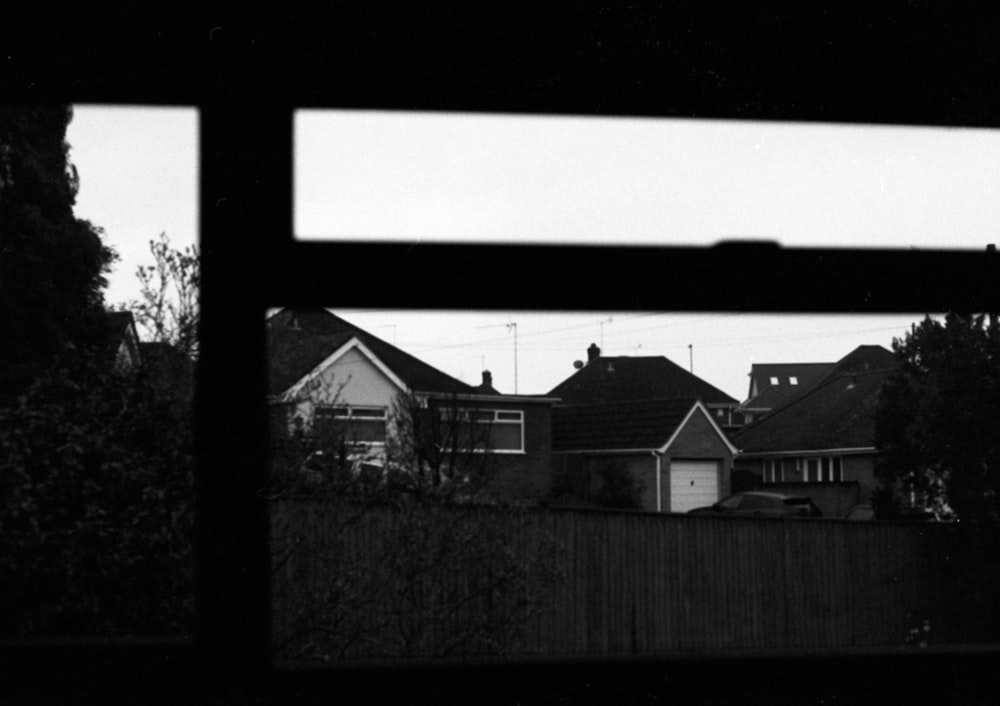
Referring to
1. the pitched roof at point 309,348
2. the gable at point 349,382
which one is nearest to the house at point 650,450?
the pitched roof at point 309,348

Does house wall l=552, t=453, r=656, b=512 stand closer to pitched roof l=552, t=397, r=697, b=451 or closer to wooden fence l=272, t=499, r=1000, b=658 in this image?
pitched roof l=552, t=397, r=697, b=451

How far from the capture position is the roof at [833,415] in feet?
49.9

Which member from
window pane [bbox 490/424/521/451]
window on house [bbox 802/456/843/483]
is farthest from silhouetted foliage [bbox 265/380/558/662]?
window on house [bbox 802/456/843/483]

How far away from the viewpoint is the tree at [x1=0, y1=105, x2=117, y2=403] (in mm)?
6957

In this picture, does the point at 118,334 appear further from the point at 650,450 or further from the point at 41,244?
the point at 650,450

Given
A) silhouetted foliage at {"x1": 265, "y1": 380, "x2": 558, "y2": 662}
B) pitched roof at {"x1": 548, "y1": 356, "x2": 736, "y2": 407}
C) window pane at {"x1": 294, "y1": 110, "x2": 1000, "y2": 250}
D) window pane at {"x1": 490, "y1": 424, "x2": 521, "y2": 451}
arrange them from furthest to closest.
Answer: pitched roof at {"x1": 548, "y1": 356, "x2": 736, "y2": 407}
window pane at {"x1": 490, "y1": 424, "x2": 521, "y2": 451}
silhouetted foliage at {"x1": 265, "y1": 380, "x2": 558, "y2": 662}
window pane at {"x1": 294, "y1": 110, "x2": 1000, "y2": 250}

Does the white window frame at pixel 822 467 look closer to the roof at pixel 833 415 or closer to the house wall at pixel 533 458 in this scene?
the roof at pixel 833 415

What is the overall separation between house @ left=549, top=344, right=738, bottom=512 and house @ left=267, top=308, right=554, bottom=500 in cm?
341

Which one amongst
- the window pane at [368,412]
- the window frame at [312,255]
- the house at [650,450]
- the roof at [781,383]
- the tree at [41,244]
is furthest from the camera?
the roof at [781,383]

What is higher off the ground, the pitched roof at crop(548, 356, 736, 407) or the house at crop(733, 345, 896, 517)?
the pitched roof at crop(548, 356, 736, 407)

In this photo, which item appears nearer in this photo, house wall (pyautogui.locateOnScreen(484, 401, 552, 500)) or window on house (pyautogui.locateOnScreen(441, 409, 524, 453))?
window on house (pyautogui.locateOnScreen(441, 409, 524, 453))

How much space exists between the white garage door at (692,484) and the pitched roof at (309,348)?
742 cm

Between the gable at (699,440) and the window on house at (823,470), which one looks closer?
the gable at (699,440)

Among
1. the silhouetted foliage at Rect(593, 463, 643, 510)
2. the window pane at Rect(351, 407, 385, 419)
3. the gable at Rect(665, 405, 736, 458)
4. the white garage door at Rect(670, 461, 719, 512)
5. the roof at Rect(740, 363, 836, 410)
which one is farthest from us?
the roof at Rect(740, 363, 836, 410)
